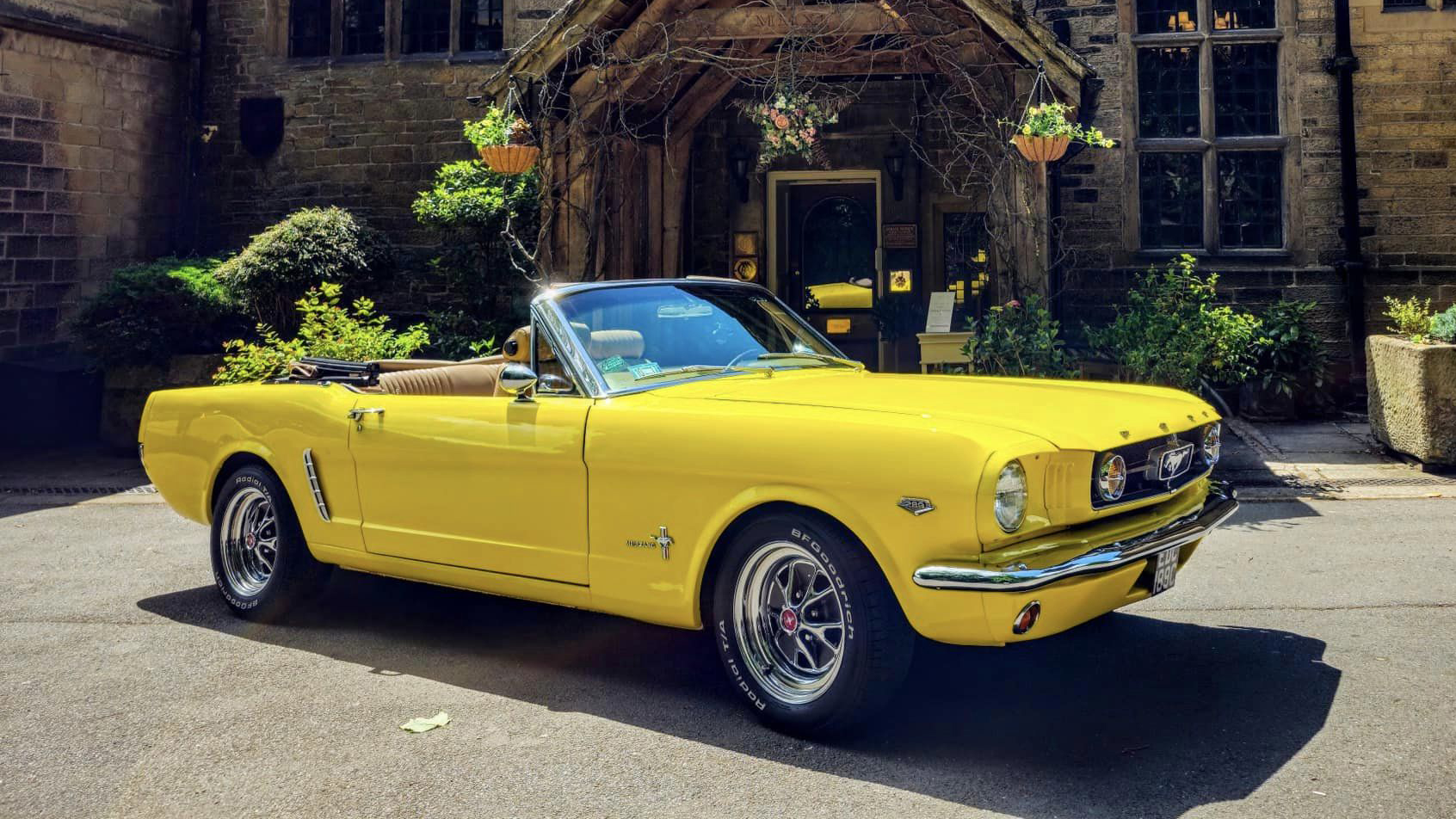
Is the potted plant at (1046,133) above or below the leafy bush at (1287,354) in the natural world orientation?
above

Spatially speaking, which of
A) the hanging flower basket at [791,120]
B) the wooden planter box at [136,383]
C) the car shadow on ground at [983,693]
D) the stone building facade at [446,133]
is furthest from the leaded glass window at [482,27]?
the car shadow on ground at [983,693]

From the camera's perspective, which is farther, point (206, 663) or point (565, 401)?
point (206, 663)

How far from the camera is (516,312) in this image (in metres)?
12.3

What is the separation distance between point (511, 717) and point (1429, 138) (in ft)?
39.9

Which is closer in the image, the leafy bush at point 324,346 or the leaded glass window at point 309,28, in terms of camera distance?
the leafy bush at point 324,346

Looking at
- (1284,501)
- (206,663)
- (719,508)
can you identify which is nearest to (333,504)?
(206,663)

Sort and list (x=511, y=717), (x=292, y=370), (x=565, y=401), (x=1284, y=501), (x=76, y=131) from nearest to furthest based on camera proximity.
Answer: (x=511, y=717) → (x=565, y=401) → (x=292, y=370) → (x=1284, y=501) → (x=76, y=131)

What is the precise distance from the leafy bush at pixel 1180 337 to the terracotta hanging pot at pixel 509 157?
492cm

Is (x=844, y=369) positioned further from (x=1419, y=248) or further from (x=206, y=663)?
(x=1419, y=248)

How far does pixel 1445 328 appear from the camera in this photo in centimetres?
894

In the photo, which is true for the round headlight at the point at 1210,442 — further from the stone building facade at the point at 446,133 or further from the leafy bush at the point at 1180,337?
the stone building facade at the point at 446,133

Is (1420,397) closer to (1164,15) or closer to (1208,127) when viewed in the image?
(1208,127)

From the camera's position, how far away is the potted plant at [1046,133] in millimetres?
8898

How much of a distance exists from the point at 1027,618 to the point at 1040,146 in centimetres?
635
